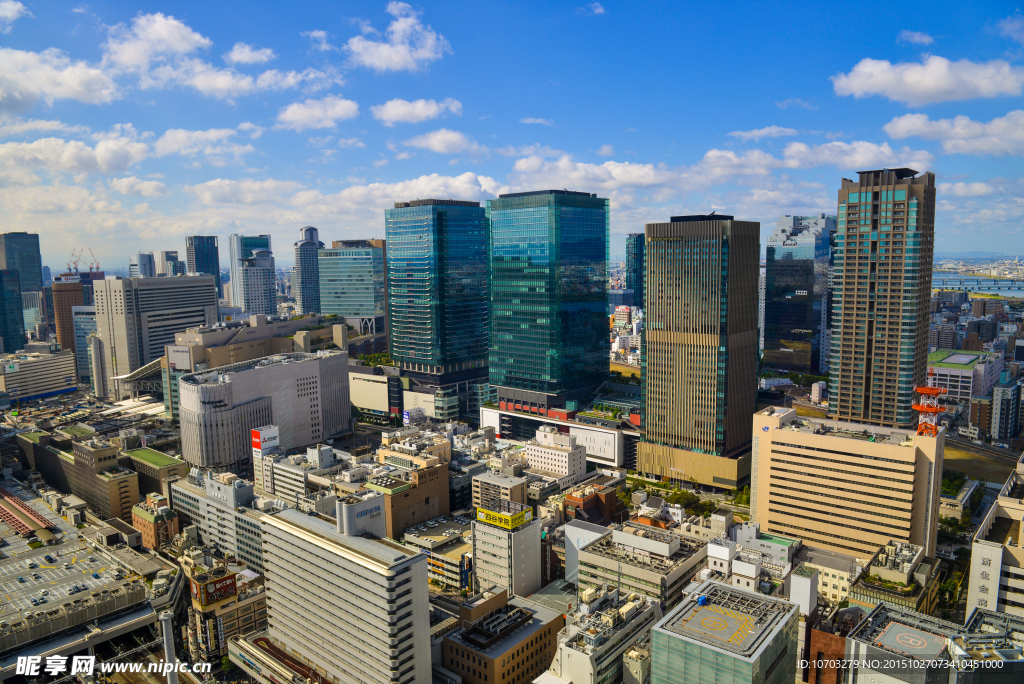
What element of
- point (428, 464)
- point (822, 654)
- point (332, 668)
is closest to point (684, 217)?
point (428, 464)

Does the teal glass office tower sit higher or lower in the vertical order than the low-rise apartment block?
higher

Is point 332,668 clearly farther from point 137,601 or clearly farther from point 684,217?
point 684,217

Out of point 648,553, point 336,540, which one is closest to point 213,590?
point 336,540

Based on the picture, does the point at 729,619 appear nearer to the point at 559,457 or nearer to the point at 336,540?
the point at 336,540

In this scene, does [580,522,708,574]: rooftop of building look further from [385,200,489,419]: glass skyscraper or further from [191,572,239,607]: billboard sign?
[385,200,489,419]: glass skyscraper

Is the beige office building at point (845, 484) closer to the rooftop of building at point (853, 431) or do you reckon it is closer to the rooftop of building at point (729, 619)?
the rooftop of building at point (853, 431)

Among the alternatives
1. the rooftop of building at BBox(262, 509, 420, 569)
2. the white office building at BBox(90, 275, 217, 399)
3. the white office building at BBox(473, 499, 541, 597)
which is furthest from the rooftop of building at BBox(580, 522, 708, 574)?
the white office building at BBox(90, 275, 217, 399)

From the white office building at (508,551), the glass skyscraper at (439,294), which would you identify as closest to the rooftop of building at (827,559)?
the white office building at (508,551)
